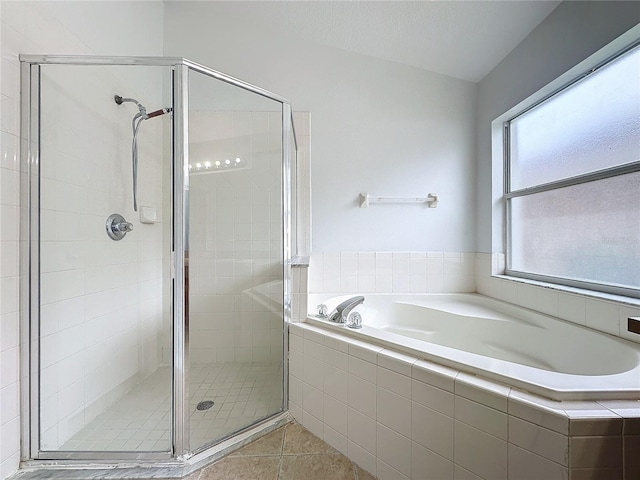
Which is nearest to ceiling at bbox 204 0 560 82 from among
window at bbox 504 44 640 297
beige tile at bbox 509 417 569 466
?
window at bbox 504 44 640 297

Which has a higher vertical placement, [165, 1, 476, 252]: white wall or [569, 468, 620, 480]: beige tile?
[165, 1, 476, 252]: white wall

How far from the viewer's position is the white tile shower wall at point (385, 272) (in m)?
2.27

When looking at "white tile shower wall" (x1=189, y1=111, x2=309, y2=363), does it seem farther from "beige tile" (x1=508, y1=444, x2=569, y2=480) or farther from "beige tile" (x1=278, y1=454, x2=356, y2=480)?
"beige tile" (x1=508, y1=444, x2=569, y2=480)

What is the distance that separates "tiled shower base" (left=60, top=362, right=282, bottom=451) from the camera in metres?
1.28

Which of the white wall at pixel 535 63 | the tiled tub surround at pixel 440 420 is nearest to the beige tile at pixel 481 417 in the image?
the tiled tub surround at pixel 440 420

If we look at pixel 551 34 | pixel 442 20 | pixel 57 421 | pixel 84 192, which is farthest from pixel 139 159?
pixel 551 34

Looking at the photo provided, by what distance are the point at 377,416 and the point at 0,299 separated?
1621 millimetres

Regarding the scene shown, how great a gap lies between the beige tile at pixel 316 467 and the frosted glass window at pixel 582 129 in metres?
1.99

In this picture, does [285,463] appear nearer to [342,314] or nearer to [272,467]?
[272,467]

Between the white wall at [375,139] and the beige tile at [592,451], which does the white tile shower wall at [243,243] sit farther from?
the beige tile at [592,451]

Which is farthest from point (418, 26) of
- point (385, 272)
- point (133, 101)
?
point (133, 101)

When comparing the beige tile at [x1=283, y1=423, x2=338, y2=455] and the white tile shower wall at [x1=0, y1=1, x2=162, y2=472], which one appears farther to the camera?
the beige tile at [x1=283, y1=423, x2=338, y2=455]

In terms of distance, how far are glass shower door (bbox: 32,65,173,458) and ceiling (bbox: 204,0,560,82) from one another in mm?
1209

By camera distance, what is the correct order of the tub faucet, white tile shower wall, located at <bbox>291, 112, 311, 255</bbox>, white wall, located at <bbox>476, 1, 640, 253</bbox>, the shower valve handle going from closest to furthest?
white wall, located at <bbox>476, 1, 640, 253</bbox>, the tub faucet, the shower valve handle, white tile shower wall, located at <bbox>291, 112, 311, 255</bbox>
